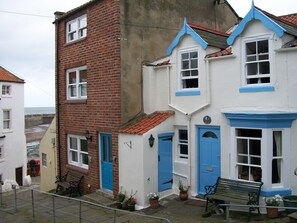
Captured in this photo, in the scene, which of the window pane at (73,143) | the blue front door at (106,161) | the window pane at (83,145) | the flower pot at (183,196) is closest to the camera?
the flower pot at (183,196)

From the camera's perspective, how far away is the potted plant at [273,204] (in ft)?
32.0

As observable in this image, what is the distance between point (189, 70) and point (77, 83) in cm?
577

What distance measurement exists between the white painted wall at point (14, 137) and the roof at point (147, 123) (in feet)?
75.3

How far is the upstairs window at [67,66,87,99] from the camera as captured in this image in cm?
1548

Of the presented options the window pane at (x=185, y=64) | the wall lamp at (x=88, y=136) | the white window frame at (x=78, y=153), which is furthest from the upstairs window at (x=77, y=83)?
the window pane at (x=185, y=64)

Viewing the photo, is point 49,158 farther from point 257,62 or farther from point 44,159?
point 257,62

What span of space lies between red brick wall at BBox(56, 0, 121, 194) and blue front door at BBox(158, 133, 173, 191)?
1787 mm

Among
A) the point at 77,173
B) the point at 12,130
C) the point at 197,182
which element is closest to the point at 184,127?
the point at 197,182

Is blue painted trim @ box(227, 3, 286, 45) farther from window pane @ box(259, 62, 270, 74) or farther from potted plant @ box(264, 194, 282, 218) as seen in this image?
potted plant @ box(264, 194, 282, 218)

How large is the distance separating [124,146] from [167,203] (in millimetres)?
2661

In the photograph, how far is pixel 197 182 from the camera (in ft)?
40.9

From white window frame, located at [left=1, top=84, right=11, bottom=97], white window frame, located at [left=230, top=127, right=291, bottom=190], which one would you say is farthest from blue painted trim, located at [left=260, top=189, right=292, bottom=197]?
white window frame, located at [left=1, top=84, right=11, bottom=97]

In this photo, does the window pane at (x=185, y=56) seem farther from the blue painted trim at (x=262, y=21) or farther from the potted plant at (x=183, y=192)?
the potted plant at (x=183, y=192)

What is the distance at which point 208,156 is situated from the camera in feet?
40.1
